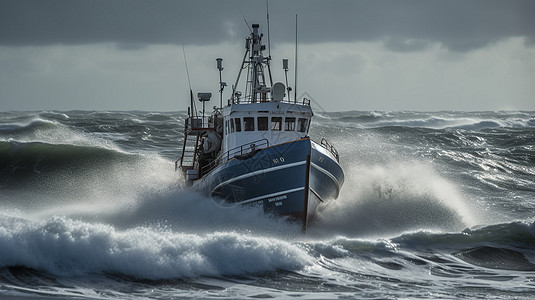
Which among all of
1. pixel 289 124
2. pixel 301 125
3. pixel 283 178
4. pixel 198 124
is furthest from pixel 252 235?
pixel 198 124

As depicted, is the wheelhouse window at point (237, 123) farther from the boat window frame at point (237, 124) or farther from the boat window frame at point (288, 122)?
the boat window frame at point (288, 122)

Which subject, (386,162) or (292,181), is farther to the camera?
(386,162)

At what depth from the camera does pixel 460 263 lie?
19297 mm

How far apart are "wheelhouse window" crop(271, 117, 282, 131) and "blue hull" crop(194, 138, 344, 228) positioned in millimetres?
2112

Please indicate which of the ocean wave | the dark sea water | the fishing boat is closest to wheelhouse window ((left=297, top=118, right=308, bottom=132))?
the fishing boat

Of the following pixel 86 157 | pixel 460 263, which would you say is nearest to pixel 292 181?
pixel 460 263

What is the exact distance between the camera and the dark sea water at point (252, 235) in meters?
15.7

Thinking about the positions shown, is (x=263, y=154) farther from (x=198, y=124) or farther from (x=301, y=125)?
(x=198, y=124)

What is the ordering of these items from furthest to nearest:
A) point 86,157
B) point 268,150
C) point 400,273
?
point 86,157 < point 268,150 < point 400,273

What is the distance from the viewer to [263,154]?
21.9m

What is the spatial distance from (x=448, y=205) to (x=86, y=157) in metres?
23.0

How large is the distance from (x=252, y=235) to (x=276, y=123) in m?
4.86

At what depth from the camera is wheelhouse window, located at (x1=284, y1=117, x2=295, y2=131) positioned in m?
24.0

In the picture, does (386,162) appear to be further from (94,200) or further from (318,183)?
(94,200)
